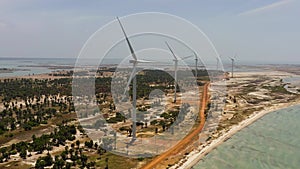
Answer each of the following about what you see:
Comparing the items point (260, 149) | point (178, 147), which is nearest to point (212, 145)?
point (178, 147)

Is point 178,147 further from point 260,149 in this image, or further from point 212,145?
point 260,149

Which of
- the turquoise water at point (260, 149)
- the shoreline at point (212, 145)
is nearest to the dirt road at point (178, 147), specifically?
the shoreline at point (212, 145)

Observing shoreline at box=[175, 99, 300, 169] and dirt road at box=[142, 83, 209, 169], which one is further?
shoreline at box=[175, 99, 300, 169]

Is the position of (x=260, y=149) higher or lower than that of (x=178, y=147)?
lower

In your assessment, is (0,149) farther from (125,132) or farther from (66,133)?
(125,132)

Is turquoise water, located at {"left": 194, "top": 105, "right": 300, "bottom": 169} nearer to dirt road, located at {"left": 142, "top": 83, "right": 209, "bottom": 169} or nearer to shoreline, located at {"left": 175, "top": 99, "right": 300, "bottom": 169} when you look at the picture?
shoreline, located at {"left": 175, "top": 99, "right": 300, "bottom": 169}

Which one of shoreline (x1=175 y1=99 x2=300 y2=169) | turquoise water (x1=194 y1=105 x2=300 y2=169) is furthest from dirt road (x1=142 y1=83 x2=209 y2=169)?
turquoise water (x1=194 y1=105 x2=300 y2=169)

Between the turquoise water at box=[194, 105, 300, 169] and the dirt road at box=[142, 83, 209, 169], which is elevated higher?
the dirt road at box=[142, 83, 209, 169]

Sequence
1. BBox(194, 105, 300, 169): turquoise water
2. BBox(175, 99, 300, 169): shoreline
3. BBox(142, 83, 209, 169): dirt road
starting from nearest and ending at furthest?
BBox(142, 83, 209, 169): dirt road → BBox(175, 99, 300, 169): shoreline → BBox(194, 105, 300, 169): turquoise water
